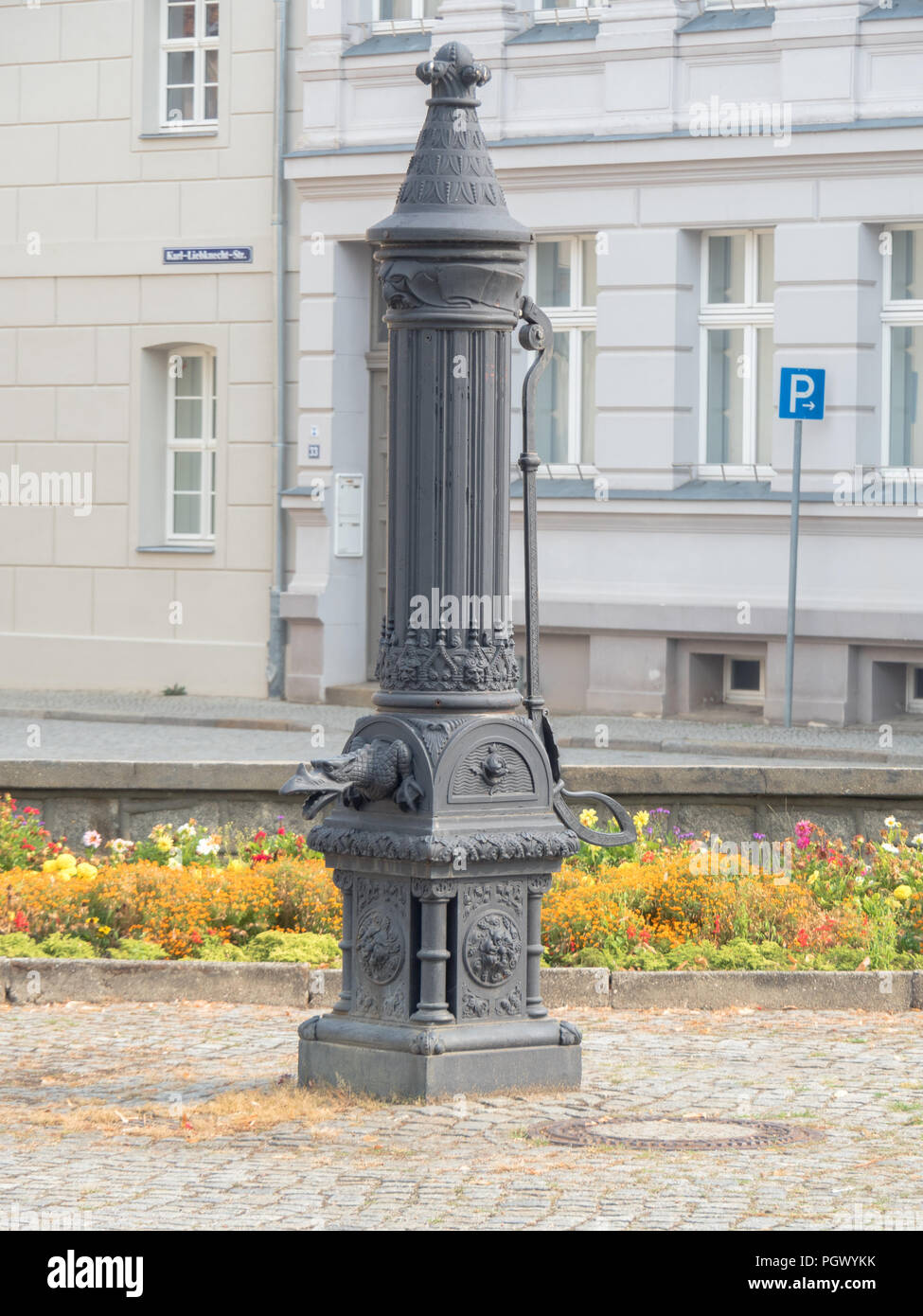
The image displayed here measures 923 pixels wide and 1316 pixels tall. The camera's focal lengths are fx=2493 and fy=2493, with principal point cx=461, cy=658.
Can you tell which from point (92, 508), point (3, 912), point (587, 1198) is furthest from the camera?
point (92, 508)

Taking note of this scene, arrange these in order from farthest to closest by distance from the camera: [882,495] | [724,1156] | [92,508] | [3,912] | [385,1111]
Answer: [92,508] < [882,495] < [3,912] < [385,1111] < [724,1156]

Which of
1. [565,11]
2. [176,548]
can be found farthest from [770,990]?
[176,548]

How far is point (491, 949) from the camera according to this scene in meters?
7.86

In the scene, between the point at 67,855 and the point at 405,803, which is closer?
the point at 405,803

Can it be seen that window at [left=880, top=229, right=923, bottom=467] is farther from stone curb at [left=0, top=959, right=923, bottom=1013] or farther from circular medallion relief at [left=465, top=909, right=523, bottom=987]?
circular medallion relief at [left=465, top=909, right=523, bottom=987]

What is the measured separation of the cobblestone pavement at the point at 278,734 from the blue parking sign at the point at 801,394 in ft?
8.56

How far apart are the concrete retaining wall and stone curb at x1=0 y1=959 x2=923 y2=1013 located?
2058 millimetres

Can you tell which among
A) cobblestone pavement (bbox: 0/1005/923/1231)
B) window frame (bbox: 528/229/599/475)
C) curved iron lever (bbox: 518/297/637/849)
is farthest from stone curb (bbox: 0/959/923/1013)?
window frame (bbox: 528/229/599/475)

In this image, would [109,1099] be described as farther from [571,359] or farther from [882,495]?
[571,359]

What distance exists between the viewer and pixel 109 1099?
26.0 ft

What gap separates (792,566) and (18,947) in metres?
11.3

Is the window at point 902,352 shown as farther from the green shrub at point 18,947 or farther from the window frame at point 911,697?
the green shrub at point 18,947

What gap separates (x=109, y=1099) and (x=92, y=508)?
1736cm
